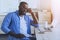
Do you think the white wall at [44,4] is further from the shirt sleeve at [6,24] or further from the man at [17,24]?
the shirt sleeve at [6,24]

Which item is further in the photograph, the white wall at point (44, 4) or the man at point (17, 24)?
the white wall at point (44, 4)

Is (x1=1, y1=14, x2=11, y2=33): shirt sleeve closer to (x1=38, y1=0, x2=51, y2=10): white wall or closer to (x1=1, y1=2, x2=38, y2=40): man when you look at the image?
(x1=1, y1=2, x2=38, y2=40): man

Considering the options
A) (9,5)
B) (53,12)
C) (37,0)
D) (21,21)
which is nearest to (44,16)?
(53,12)

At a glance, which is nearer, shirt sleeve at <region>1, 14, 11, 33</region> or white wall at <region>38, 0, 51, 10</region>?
shirt sleeve at <region>1, 14, 11, 33</region>

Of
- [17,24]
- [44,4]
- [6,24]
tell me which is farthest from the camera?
[44,4]

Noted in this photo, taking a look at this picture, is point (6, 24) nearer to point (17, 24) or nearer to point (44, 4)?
point (17, 24)

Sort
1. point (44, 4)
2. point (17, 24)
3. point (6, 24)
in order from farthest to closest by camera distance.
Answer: point (44, 4) < point (17, 24) < point (6, 24)

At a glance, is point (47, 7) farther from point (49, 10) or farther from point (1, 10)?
point (1, 10)

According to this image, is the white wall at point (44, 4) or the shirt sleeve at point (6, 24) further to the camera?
the white wall at point (44, 4)

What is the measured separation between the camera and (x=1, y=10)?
4832 millimetres

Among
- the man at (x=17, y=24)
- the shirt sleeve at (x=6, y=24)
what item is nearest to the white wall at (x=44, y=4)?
the man at (x=17, y=24)

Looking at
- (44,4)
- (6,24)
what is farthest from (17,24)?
(44,4)

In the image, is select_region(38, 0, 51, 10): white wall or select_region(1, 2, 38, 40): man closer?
select_region(1, 2, 38, 40): man

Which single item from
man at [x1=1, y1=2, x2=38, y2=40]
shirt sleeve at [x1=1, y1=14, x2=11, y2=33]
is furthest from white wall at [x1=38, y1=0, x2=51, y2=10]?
shirt sleeve at [x1=1, y1=14, x2=11, y2=33]
